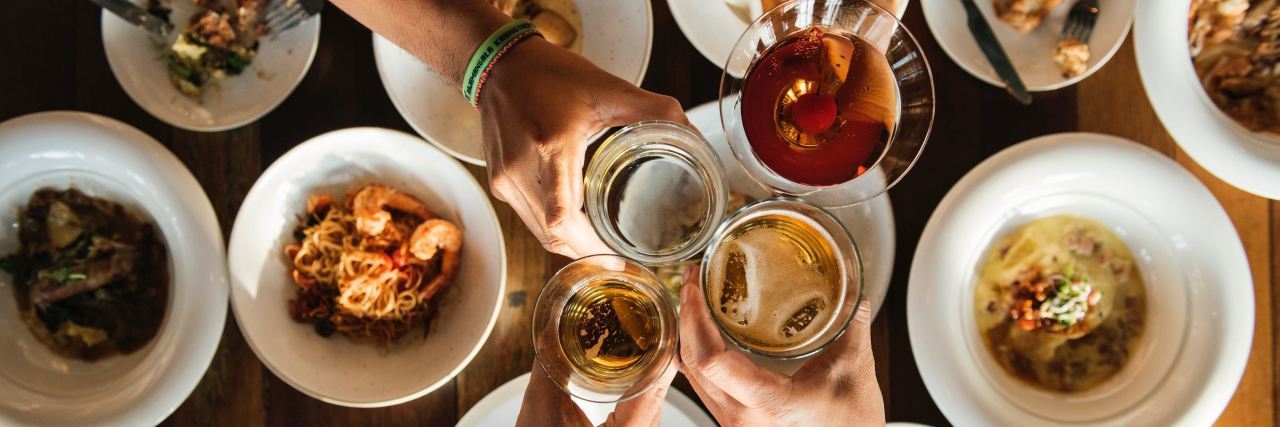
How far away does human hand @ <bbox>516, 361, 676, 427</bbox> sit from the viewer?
1.06 m

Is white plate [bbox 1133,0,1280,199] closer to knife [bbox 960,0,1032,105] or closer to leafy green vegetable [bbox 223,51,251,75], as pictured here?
knife [bbox 960,0,1032,105]

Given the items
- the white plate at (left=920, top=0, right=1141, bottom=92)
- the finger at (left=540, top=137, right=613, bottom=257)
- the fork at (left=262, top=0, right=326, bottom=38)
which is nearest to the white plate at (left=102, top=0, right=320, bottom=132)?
the fork at (left=262, top=0, right=326, bottom=38)

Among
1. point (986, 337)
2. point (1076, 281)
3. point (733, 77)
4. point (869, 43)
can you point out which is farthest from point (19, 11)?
point (1076, 281)

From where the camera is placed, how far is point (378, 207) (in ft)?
4.19

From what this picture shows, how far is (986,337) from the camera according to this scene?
51.8 inches

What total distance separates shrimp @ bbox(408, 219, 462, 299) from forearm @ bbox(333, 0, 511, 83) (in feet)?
0.84

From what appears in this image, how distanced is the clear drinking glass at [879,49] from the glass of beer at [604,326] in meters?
0.23

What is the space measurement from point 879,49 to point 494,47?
0.52 meters

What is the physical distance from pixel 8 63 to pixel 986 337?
1866 mm

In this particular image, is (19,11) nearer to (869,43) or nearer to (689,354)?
(689,354)

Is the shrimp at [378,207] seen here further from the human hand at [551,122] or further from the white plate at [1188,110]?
the white plate at [1188,110]

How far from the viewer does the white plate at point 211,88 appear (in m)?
1.29

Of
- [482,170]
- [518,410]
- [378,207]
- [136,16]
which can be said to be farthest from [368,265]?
[136,16]

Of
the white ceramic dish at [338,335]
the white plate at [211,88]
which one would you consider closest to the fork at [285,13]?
the white plate at [211,88]
